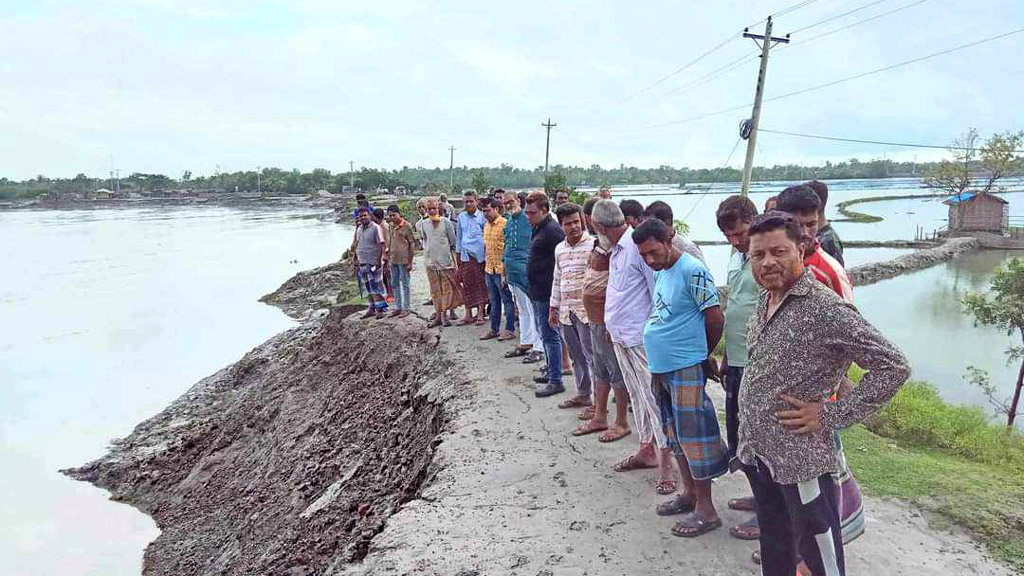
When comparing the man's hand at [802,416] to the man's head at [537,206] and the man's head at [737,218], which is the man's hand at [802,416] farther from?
the man's head at [537,206]

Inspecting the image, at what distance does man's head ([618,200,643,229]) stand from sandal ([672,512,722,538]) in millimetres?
2002

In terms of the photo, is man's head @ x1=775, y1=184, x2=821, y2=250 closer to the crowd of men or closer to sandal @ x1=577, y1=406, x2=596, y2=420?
the crowd of men

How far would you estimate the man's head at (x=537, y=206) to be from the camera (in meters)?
5.59

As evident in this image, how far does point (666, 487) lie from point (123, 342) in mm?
17979

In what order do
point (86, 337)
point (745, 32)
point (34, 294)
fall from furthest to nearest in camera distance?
point (34, 294)
point (86, 337)
point (745, 32)

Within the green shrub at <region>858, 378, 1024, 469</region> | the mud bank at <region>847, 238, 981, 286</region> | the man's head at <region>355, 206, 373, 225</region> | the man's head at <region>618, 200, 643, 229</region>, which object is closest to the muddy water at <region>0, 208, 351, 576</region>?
the man's head at <region>355, 206, 373, 225</region>

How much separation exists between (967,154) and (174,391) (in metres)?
43.1

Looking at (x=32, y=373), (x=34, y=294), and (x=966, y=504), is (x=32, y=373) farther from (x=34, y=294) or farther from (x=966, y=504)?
(x=966, y=504)

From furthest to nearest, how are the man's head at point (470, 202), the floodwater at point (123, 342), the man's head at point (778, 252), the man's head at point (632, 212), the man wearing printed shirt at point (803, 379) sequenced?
the floodwater at point (123, 342) < the man's head at point (470, 202) < the man's head at point (632, 212) < the man's head at point (778, 252) < the man wearing printed shirt at point (803, 379)

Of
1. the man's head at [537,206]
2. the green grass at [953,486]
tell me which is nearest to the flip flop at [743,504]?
the green grass at [953,486]

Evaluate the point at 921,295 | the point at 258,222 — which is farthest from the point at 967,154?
the point at 258,222

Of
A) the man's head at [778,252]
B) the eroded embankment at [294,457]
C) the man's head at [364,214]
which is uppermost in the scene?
the man's head at [778,252]

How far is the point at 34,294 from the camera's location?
1034 inches

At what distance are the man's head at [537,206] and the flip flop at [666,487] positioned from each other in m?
2.56
